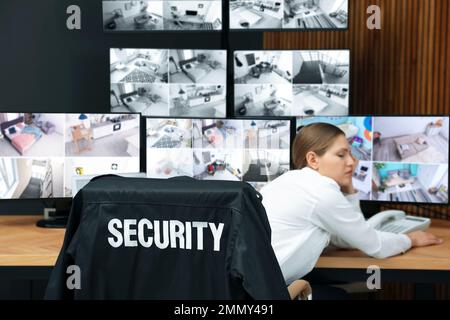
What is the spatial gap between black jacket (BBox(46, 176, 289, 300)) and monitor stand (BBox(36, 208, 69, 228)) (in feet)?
4.33

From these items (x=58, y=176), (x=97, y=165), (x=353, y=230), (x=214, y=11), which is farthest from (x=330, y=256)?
(x=214, y=11)

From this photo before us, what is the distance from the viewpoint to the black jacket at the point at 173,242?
1532 mm

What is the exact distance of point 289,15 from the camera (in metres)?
3.11

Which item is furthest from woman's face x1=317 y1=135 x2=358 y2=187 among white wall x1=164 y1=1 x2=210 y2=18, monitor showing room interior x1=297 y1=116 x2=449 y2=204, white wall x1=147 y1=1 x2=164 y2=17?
white wall x1=147 y1=1 x2=164 y2=17

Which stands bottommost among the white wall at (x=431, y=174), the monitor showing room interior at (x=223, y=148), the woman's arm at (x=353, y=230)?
the woman's arm at (x=353, y=230)

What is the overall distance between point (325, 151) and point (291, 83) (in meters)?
0.78

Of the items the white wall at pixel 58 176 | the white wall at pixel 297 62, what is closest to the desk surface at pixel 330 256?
the white wall at pixel 58 176

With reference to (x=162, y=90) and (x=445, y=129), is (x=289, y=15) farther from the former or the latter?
(x=445, y=129)

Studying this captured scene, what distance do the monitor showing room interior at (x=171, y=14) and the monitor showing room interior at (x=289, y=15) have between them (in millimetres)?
100

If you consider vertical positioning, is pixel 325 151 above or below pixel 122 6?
below

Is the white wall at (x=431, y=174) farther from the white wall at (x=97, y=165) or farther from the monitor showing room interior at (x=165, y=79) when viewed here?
the white wall at (x=97, y=165)

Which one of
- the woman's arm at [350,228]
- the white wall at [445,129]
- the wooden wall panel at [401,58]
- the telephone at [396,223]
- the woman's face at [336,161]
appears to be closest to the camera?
the woman's arm at [350,228]
